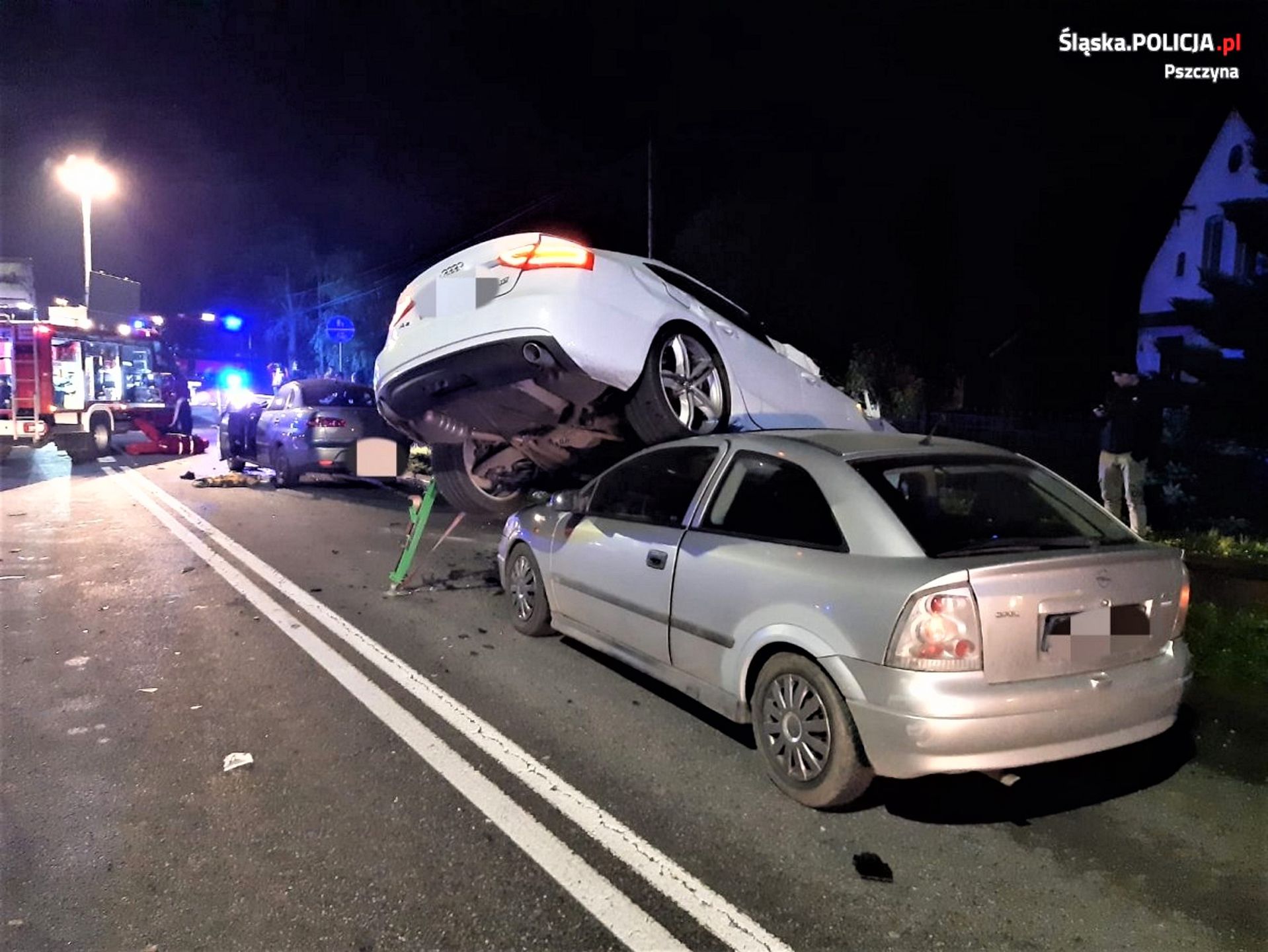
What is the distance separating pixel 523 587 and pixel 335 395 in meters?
8.50

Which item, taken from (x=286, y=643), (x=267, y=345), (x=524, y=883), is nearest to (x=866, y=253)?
(x=286, y=643)

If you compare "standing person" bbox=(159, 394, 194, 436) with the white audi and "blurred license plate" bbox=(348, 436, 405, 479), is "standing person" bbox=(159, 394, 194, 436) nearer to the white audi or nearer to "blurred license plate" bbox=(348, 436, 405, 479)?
"blurred license plate" bbox=(348, 436, 405, 479)

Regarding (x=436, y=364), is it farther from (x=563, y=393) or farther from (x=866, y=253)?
(x=866, y=253)

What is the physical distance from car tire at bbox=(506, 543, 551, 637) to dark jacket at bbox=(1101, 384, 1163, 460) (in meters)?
5.57

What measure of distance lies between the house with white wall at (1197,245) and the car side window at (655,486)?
1720 centimetres

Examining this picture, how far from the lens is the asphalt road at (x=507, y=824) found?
272 cm

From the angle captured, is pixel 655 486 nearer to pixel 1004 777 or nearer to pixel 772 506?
pixel 772 506

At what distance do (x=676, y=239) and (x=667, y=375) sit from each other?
15931 millimetres

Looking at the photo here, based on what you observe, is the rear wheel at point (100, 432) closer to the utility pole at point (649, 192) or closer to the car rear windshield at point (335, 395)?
the car rear windshield at point (335, 395)

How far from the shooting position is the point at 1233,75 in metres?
10.9

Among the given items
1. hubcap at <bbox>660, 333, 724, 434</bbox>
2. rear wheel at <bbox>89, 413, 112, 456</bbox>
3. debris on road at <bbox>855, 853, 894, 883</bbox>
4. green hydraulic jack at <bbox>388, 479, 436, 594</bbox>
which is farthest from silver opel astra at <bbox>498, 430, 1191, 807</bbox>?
rear wheel at <bbox>89, 413, 112, 456</bbox>

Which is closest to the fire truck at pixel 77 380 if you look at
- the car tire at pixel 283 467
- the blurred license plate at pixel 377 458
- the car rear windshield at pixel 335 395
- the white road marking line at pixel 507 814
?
the car tire at pixel 283 467

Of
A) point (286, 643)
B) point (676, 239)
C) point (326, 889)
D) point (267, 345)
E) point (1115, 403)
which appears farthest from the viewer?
point (267, 345)

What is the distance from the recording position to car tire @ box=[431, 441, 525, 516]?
766 centimetres
